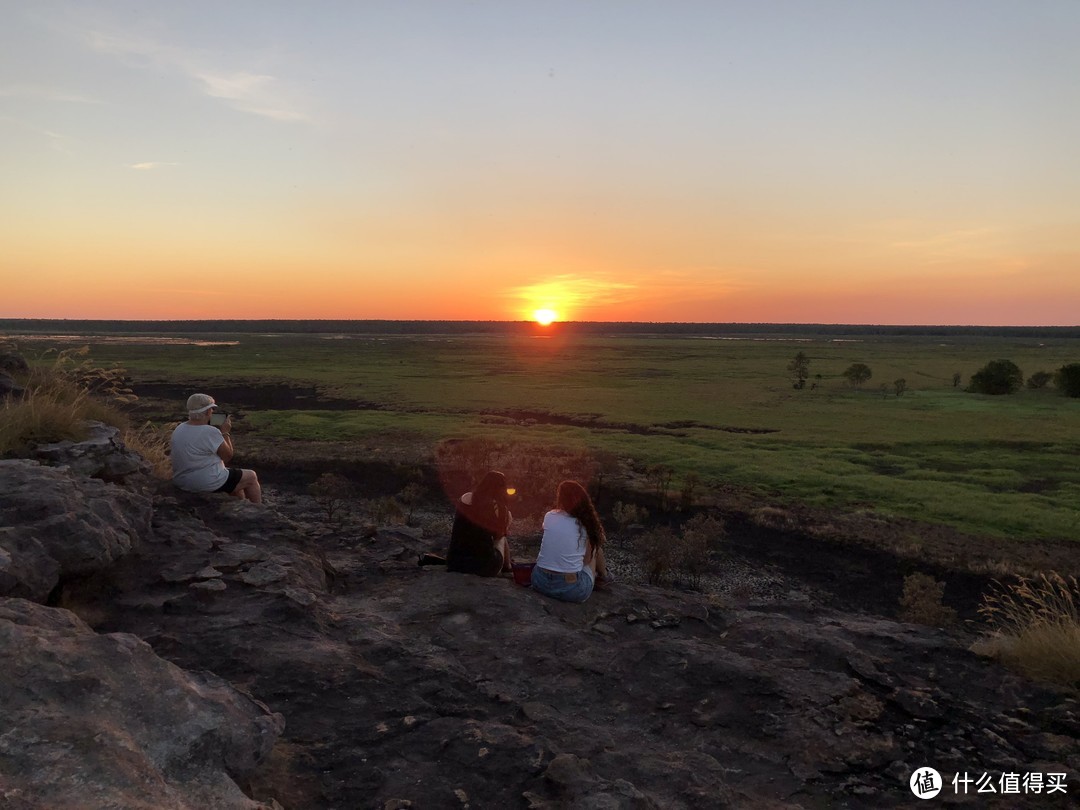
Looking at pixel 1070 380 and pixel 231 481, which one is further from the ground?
pixel 1070 380

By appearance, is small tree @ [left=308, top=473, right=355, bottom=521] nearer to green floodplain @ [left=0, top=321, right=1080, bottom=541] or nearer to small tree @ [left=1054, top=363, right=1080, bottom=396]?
green floodplain @ [left=0, top=321, right=1080, bottom=541]

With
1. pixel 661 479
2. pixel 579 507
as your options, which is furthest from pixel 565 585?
pixel 661 479

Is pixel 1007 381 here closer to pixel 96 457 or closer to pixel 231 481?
pixel 231 481

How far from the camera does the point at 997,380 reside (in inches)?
1657

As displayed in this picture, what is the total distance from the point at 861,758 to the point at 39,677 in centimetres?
498

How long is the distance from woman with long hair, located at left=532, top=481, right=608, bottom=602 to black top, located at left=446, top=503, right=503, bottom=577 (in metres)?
0.55

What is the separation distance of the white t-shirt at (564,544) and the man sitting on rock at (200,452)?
4106mm

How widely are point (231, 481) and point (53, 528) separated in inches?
124

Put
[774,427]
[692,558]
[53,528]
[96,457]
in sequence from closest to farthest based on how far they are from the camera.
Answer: [53,528]
[96,457]
[692,558]
[774,427]

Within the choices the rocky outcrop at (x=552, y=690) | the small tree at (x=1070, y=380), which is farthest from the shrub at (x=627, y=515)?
the small tree at (x=1070, y=380)

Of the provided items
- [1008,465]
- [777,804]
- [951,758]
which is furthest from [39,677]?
[1008,465]

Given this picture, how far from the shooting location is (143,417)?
29.4m

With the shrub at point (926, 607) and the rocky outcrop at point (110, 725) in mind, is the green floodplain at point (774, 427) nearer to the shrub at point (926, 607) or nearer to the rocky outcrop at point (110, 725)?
the shrub at point (926, 607)

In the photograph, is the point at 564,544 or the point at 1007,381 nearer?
the point at 564,544
